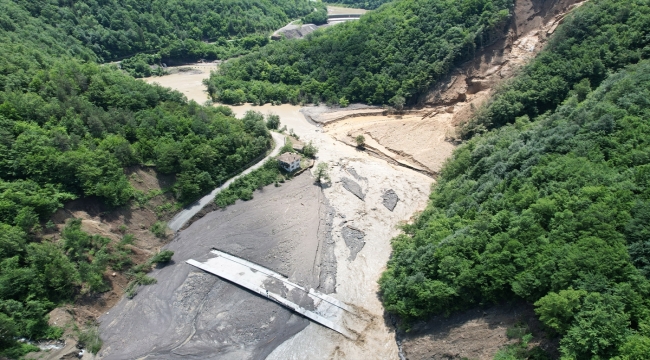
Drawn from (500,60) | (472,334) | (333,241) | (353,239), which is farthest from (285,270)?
(500,60)

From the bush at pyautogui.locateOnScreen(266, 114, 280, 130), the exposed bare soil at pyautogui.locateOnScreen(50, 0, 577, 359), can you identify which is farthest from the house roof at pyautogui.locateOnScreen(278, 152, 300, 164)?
the bush at pyautogui.locateOnScreen(266, 114, 280, 130)

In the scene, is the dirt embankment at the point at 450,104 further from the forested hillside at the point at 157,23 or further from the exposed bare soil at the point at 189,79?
the forested hillside at the point at 157,23

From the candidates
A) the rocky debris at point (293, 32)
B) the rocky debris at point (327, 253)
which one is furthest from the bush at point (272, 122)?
the rocky debris at point (293, 32)

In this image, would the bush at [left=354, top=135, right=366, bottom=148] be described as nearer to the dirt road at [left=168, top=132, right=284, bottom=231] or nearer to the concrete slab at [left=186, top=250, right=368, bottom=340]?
the dirt road at [left=168, top=132, right=284, bottom=231]

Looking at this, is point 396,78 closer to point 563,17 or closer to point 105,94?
point 563,17

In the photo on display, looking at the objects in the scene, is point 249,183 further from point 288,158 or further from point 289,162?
point 288,158

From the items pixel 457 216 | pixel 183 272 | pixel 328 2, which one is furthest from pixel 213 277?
pixel 328 2
